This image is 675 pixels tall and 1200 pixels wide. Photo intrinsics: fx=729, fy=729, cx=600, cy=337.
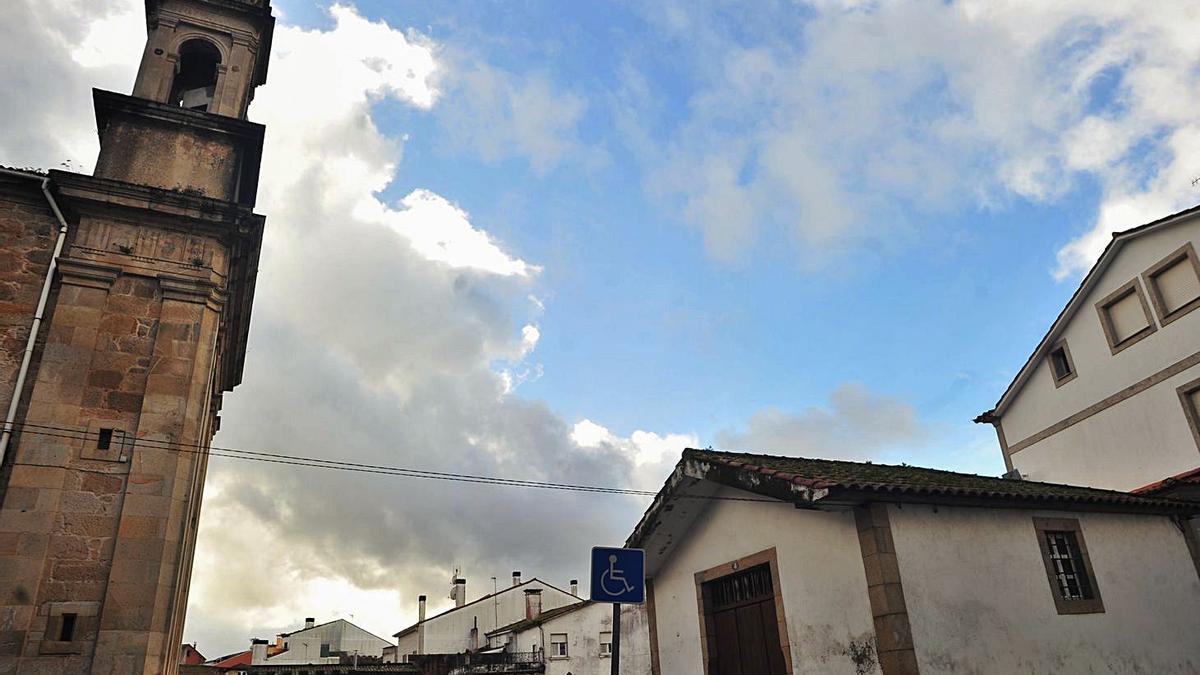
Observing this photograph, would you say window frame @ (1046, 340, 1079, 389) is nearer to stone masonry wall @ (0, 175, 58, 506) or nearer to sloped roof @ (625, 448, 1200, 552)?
sloped roof @ (625, 448, 1200, 552)

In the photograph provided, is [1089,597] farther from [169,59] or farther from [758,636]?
[169,59]

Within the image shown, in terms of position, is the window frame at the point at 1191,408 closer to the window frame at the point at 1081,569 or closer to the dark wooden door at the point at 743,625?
the window frame at the point at 1081,569

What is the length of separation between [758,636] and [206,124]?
12.8 metres

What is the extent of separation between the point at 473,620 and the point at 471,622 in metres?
0.17

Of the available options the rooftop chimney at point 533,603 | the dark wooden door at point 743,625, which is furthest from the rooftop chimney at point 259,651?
the dark wooden door at point 743,625

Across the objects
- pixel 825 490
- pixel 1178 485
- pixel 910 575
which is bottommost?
pixel 910 575

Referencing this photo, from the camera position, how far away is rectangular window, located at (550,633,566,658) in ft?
110

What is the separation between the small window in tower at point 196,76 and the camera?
14.4m

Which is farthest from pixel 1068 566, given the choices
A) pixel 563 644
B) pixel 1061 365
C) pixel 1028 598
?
pixel 563 644

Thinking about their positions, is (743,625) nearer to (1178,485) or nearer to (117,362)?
(1178,485)

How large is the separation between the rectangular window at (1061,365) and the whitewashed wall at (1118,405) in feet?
0.55

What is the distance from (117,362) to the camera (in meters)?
10.8

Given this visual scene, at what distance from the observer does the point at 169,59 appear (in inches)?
543

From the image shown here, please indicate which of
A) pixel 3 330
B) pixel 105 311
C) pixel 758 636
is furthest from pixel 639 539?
pixel 3 330
